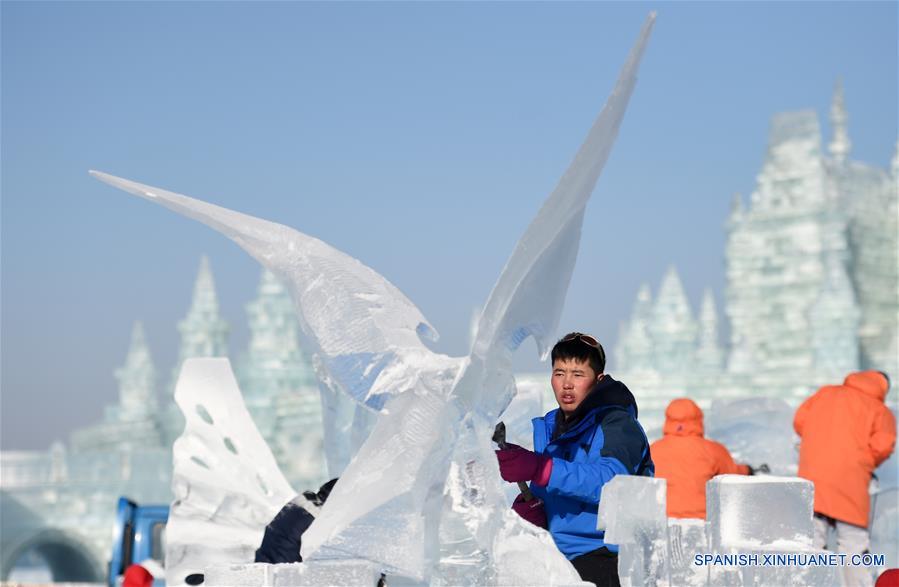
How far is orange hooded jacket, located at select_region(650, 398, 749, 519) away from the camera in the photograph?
239 inches

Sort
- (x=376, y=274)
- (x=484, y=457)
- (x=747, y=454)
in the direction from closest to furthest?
(x=484, y=457) < (x=376, y=274) < (x=747, y=454)

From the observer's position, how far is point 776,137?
3278 centimetres

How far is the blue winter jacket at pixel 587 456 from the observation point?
12.0 feet

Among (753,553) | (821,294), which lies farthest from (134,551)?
(821,294)

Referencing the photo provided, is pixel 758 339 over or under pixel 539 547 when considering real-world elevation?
over

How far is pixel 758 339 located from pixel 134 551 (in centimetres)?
2740

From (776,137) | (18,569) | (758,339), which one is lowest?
(18,569)

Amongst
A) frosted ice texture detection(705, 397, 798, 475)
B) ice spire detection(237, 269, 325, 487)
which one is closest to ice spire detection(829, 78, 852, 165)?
ice spire detection(237, 269, 325, 487)

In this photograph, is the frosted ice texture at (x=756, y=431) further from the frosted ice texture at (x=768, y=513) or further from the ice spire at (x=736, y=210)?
the ice spire at (x=736, y=210)

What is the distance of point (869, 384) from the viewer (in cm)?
648

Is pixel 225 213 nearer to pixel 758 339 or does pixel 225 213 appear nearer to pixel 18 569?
pixel 758 339

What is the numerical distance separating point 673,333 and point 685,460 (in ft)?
93.8

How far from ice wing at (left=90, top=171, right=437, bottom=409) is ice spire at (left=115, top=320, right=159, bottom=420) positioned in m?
33.6

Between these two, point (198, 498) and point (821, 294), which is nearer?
point (198, 498)
